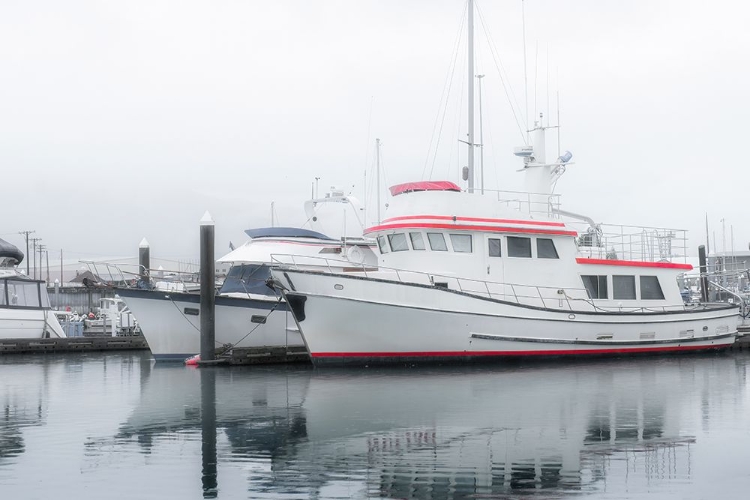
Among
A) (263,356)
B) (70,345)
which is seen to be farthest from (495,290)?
(70,345)

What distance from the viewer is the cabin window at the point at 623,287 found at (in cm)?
2386

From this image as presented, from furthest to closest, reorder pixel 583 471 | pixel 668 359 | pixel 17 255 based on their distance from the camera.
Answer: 1. pixel 17 255
2. pixel 668 359
3. pixel 583 471

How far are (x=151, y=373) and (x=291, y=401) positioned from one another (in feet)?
24.1

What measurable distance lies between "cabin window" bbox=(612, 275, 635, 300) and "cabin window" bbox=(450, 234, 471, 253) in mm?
4634

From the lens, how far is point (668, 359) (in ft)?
79.0

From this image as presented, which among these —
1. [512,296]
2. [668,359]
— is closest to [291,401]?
[512,296]

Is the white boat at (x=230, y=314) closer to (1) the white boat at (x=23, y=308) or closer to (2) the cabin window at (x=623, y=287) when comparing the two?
(2) the cabin window at (x=623, y=287)

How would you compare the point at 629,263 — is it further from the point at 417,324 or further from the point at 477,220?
the point at 417,324

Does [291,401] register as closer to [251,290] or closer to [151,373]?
[151,373]

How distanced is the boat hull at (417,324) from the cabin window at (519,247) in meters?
1.73

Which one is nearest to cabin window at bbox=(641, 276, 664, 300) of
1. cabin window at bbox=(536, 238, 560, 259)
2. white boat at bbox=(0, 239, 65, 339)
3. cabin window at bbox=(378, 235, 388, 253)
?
cabin window at bbox=(536, 238, 560, 259)

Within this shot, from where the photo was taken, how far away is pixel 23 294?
30.5m

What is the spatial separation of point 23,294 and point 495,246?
57.6ft

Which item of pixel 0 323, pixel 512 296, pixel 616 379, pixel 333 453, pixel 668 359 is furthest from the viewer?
pixel 0 323
